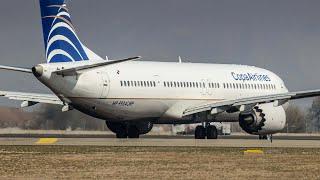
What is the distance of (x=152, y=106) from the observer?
189ft

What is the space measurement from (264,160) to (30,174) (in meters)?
11.1

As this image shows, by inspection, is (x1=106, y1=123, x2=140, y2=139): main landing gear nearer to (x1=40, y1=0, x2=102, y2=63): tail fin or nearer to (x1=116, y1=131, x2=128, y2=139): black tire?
(x1=116, y1=131, x2=128, y2=139): black tire

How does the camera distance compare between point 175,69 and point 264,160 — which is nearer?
point 264,160

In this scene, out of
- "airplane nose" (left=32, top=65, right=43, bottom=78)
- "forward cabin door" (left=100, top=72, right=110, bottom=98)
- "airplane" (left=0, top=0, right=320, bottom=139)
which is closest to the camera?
"airplane nose" (left=32, top=65, right=43, bottom=78)

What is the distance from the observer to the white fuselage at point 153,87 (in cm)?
5266

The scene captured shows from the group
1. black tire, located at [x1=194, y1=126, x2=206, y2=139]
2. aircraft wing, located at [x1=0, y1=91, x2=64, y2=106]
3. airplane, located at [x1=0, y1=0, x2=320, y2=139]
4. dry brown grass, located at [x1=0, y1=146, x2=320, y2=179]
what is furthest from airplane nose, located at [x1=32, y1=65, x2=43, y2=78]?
black tire, located at [x1=194, y1=126, x2=206, y2=139]

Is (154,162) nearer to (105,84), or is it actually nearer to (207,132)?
(105,84)

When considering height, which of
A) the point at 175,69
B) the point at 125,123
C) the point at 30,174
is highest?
the point at 175,69

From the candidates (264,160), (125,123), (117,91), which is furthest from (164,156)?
(125,123)

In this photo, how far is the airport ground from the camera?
86.3 ft

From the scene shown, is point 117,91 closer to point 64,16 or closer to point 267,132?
point 64,16

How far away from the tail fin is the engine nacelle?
12182mm

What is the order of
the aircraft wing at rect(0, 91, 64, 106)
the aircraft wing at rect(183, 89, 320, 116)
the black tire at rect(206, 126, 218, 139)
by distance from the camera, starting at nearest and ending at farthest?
1. the aircraft wing at rect(183, 89, 320, 116)
2. the black tire at rect(206, 126, 218, 139)
3. the aircraft wing at rect(0, 91, 64, 106)

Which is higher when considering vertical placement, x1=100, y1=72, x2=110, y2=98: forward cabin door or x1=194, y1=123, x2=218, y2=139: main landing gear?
x1=100, y1=72, x2=110, y2=98: forward cabin door
